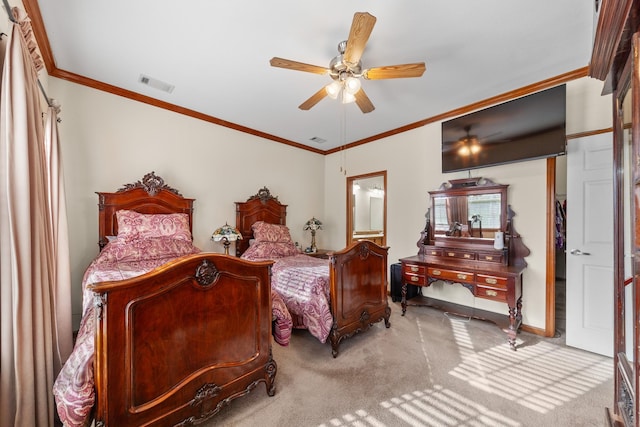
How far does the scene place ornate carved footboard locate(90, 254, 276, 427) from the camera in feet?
3.86

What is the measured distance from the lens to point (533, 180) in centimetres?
295

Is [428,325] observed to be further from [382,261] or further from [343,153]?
[343,153]

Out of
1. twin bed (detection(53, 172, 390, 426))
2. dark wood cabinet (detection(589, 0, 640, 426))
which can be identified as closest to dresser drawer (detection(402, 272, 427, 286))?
twin bed (detection(53, 172, 390, 426))

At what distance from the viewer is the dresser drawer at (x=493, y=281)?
8.66 feet

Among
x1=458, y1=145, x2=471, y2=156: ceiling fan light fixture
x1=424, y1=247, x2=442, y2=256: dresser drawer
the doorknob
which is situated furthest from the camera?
x1=424, y1=247, x2=442, y2=256: dresser drawer

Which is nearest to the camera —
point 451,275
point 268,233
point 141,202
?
point 451,275

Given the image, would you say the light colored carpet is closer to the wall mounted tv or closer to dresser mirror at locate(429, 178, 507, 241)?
dresser mirror at locate(429, 178, 507, 241)

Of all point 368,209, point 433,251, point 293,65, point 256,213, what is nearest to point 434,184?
point 433,251

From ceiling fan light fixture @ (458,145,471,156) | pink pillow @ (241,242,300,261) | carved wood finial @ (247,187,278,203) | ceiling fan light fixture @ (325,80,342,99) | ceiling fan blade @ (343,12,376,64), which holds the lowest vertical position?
pink pillow @ (241,242,300,261)

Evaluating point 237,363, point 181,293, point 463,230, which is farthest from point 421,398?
point 463,230

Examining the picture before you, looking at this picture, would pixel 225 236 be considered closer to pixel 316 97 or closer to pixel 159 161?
pixel 159 161

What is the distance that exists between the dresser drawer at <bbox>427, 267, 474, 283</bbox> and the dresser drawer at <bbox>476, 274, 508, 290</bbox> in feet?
0.28

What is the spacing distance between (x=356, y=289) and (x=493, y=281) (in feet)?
4.74

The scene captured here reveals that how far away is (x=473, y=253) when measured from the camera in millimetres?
3225
